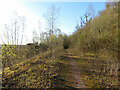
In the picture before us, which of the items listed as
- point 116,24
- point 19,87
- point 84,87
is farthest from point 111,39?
point 19,87

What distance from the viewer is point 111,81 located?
11.8 ft

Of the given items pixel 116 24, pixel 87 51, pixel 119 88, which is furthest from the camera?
pixel 87 51

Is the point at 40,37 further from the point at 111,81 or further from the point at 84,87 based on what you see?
the point at 111,81

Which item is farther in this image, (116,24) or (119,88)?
(116,24)

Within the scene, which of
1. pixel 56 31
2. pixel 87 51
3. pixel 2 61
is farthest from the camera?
pixel 87 51

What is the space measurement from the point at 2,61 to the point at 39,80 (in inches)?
85.2

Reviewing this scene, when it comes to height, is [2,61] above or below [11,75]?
above

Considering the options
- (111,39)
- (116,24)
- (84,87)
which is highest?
(116,24)

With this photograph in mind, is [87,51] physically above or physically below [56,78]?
above

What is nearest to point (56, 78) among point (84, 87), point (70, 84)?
point (70, 84)

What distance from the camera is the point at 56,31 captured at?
22.7 ft

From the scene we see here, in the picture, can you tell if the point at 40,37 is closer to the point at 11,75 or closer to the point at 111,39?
the point at 11,75

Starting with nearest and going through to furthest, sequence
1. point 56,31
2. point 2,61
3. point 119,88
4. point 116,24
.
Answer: point 119,88
point 2,61
point 116,24
point 56,31

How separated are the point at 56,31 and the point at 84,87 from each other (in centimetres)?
499
